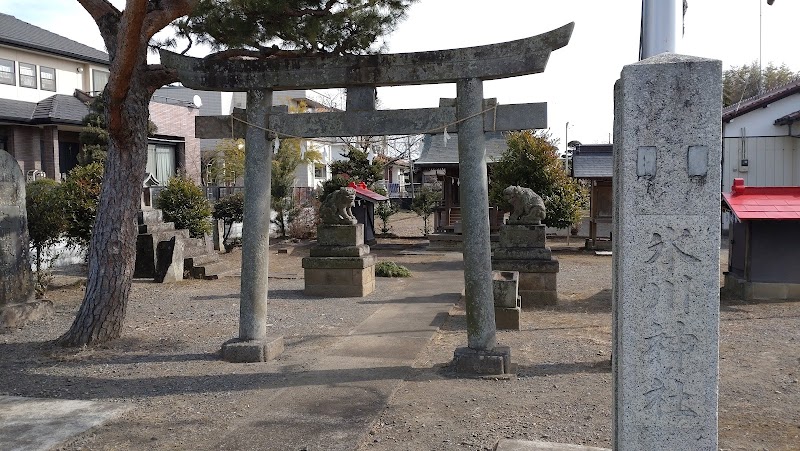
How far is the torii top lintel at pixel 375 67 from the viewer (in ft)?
22.4

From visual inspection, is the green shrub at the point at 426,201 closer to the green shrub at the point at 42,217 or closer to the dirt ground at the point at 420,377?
the dirt ground at the point at 420,377

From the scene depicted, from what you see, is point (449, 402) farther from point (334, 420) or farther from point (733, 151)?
point (733, 151)

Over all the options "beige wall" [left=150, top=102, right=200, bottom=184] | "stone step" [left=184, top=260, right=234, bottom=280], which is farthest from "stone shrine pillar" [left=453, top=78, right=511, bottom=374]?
"beige wall" [left=150, top=102, right=200, bottom=184]

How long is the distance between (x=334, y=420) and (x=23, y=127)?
924 inches

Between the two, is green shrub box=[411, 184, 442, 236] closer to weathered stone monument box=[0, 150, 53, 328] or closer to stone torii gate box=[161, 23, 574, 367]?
weathered stone monument box=[0, 150, 53, 328]

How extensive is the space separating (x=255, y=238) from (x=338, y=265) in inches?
206

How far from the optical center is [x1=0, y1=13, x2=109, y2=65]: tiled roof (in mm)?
24000

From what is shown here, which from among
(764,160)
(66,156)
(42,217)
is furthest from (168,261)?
(764,160)

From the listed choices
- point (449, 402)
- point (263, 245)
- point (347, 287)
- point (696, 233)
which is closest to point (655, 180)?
point (696, 233)

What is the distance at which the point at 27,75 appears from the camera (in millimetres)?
24875

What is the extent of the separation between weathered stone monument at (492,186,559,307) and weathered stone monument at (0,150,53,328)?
7.64 meters

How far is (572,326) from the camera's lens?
9.82 meters

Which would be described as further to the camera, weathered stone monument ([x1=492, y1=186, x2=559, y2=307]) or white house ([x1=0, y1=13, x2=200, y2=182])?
white house ([x1=0, y1=13, x2=200, y2=182])

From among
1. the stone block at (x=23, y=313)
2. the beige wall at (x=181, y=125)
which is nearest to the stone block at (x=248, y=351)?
the stone block at (x=23, y=313)
